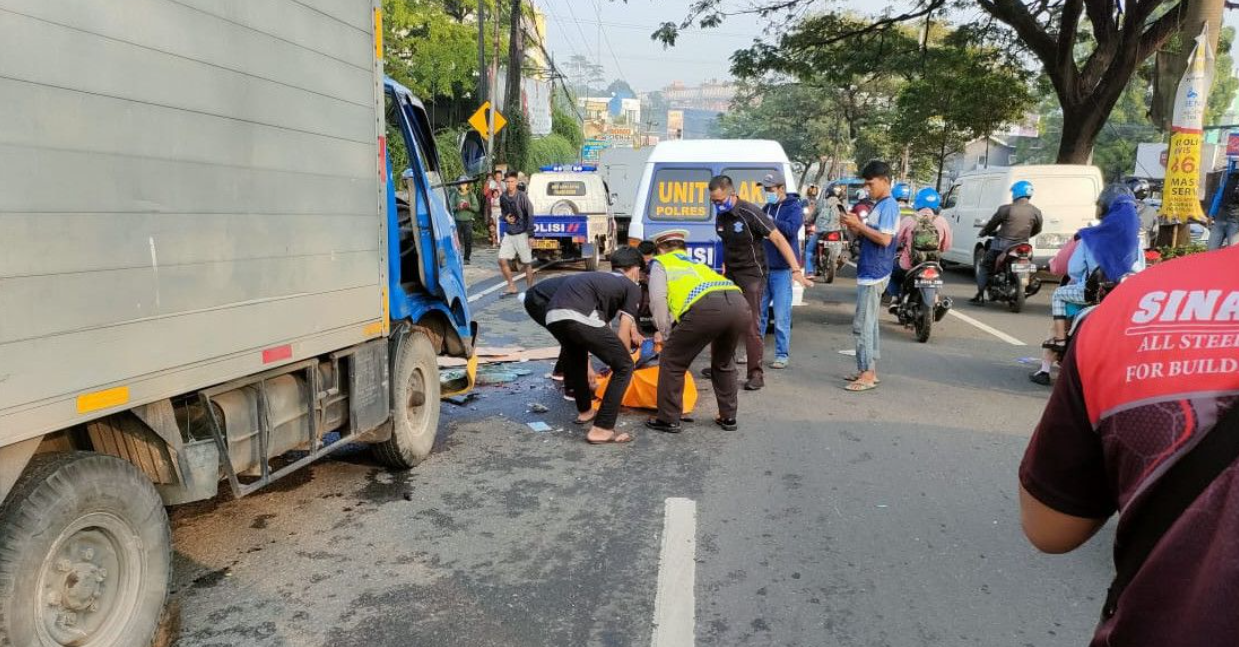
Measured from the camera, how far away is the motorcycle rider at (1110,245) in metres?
6.42

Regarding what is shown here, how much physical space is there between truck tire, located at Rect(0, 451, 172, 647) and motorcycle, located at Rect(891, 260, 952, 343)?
783 cm

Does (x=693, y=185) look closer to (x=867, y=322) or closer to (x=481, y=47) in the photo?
(x=867, y=322)

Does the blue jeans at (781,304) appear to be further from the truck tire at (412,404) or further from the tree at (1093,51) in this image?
the tree at (1093,51)

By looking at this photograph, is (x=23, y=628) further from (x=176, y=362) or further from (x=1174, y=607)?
(x=1174, y=607)

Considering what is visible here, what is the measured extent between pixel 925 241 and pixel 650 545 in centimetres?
660

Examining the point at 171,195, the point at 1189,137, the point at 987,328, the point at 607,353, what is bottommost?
the point at 987,328

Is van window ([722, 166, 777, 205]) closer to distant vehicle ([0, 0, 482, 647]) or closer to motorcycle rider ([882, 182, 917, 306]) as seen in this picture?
motorcycle rider ([882, 182, 917, 306])

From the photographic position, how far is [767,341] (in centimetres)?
925

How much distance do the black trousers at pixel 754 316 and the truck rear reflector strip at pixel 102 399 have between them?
4.77 metres

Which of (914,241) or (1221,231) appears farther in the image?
(1221,231)

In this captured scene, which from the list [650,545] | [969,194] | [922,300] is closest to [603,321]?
[650,545]

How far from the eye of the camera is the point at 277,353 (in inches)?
138

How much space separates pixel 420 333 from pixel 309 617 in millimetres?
2145

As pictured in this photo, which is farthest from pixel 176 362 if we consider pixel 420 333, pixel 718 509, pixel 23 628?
pixel 718 509
